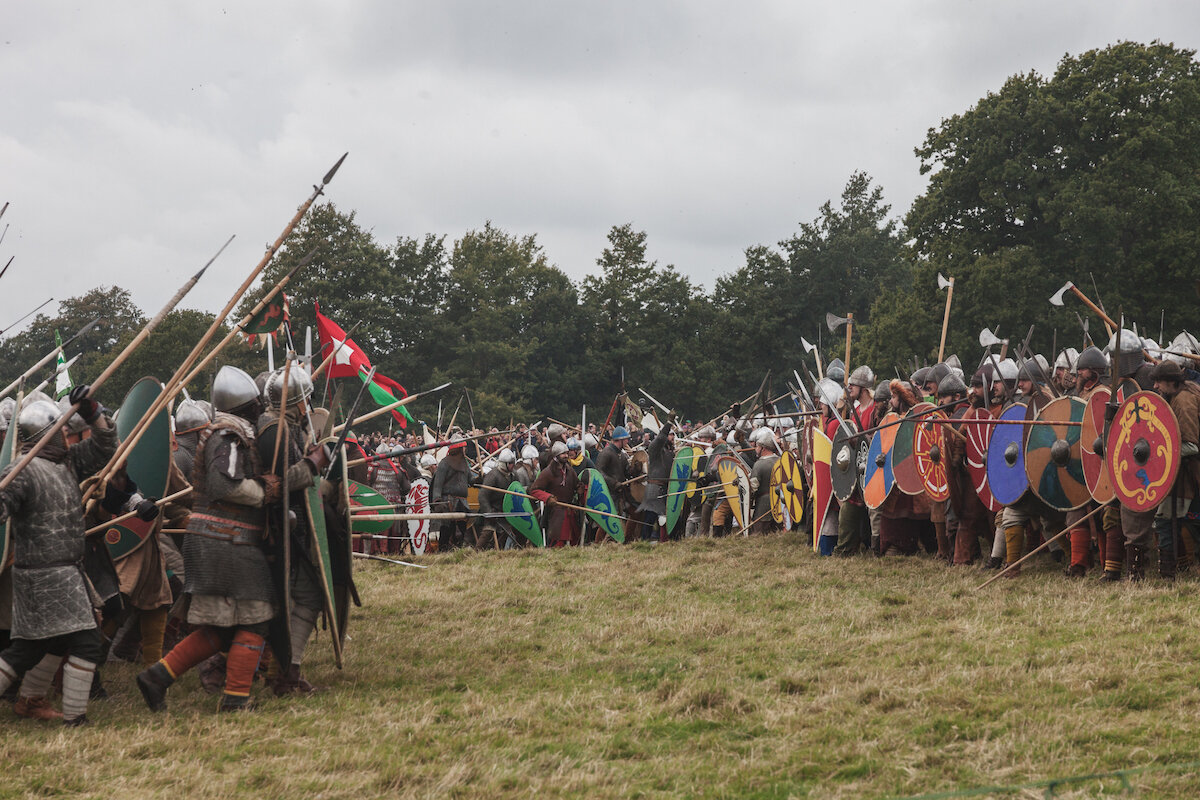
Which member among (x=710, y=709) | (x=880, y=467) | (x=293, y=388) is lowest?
(x=710, y=709)

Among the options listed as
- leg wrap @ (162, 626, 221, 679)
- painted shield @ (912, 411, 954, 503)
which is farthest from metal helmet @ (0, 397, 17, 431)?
painted shield @ (912, 411, 954, 503)

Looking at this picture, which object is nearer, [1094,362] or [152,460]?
[152,460]

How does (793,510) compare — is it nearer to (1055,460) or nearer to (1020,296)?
(1055,460)

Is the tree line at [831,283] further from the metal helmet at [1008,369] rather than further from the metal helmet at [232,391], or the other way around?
the metal helmet at [232,391]

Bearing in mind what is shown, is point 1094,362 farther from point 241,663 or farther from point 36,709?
point 36,709

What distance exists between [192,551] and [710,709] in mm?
2265

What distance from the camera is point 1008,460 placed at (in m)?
7.57

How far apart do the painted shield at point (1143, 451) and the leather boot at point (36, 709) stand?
5.53 m

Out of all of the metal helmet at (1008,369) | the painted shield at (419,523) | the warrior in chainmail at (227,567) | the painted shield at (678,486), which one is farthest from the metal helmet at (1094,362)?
the painted shield at (419,523)

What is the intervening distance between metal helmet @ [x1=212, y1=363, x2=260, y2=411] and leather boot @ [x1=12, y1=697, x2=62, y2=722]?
140cm

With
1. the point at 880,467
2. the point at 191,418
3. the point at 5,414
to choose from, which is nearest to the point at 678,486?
the point at 880,467

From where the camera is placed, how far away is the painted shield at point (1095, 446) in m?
→ 6.87

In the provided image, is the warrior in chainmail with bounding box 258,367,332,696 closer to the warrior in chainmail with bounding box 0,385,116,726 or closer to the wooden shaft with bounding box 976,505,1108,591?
the warrior in chainmail with bounding box 0,385,116,726

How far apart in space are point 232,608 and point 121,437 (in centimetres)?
125
